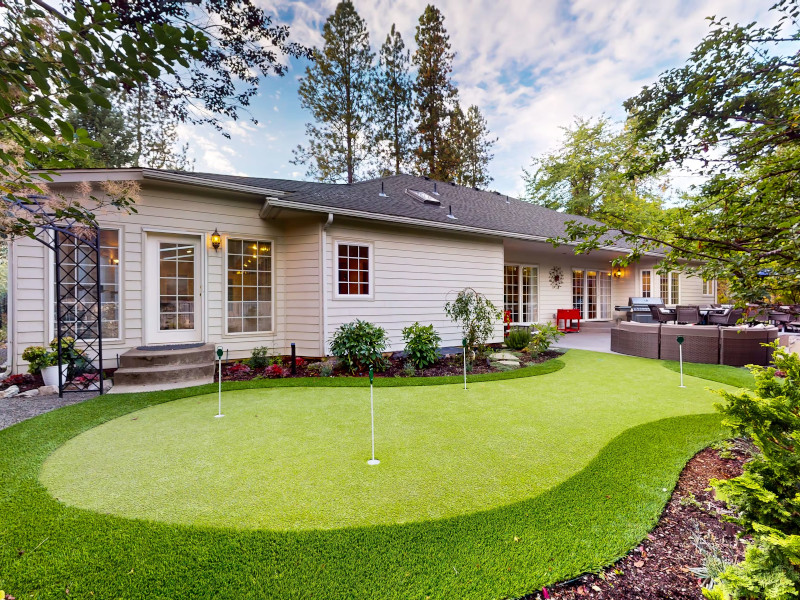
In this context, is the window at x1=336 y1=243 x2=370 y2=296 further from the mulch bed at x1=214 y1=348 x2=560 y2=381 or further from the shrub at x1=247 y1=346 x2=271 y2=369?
the shrub at x1=247 y1=346 x2=271 y2=369

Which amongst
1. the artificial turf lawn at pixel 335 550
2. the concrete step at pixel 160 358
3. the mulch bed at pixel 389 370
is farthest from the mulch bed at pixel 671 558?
the concrete step at pixel 160 358

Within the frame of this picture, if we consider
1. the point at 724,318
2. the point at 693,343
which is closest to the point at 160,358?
the point at 693,343

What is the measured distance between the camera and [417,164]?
19.7 m

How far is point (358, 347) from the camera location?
6531mm

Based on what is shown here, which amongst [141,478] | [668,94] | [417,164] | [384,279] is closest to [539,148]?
[417,164]

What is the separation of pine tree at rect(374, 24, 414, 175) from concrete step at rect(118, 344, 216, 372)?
15.5m

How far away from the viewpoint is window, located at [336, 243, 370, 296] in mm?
7363

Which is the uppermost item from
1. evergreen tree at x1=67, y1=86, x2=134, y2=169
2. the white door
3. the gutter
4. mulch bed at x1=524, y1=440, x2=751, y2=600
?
evergreen tree at x1=67, y1=86, x2=134, y2=169

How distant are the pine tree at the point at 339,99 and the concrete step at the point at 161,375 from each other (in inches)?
568

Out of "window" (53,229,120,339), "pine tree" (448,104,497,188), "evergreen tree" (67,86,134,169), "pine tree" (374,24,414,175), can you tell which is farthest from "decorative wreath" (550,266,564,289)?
"evergreen tree" (67,86,134,169)

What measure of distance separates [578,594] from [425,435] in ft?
6.60

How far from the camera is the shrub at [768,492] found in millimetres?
1160

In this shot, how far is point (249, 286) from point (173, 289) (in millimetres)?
1356

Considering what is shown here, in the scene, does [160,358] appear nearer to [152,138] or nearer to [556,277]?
[556,277]
